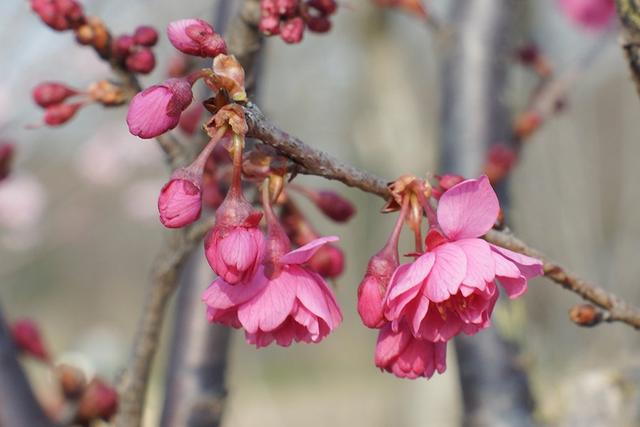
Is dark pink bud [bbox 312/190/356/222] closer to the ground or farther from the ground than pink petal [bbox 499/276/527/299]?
closer to the ground

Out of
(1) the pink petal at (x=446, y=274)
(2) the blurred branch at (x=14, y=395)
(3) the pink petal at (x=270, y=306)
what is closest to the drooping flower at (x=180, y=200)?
(3) the pink petal at (x=270, y=306)

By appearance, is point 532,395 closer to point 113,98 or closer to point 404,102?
point 113,98

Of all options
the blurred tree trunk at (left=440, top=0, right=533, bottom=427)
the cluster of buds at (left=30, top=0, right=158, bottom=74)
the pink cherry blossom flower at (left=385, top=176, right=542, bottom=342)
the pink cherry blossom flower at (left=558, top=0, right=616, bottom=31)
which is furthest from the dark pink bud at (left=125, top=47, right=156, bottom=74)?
the pink cherry blossom flower at (left=558, top=0, right=616, bottom=31)

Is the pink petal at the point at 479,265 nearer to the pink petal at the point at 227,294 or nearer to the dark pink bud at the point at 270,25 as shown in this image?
the pink petal at the point at 227,294

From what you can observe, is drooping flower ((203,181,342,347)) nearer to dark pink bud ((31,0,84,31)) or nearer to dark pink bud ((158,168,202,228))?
dark pink bud ((158,168,202,228))

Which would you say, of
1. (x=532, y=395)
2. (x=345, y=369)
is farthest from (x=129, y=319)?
(x=532, y=395)

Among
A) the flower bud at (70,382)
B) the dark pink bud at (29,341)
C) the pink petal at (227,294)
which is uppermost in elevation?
the pink petal at (227,294)

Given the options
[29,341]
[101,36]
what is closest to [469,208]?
[101,36]
